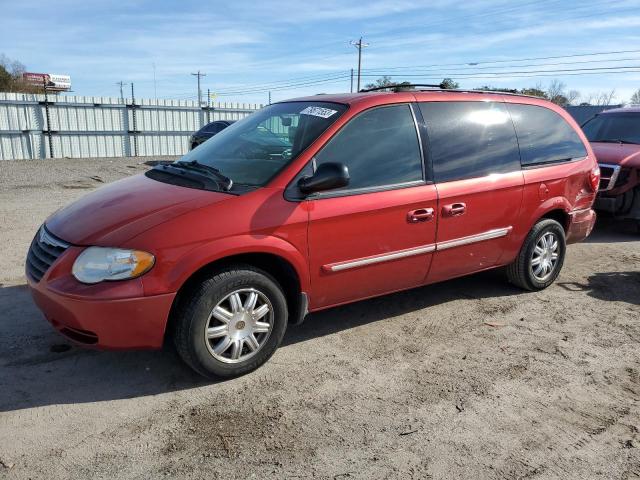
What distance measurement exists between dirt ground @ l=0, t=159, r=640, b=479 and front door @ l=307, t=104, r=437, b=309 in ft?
1.72

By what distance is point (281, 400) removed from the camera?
3291mm

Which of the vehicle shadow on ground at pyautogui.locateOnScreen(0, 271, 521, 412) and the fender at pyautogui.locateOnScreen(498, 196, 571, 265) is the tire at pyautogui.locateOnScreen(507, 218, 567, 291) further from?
the vehicle shadow on ground at pyautogui.locateOnScreen(0, 271, 521, 412)

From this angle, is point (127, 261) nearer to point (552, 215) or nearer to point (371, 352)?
point (371, 352)

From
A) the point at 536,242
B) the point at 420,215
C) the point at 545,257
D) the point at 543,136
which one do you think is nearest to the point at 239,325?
the point at 420,215

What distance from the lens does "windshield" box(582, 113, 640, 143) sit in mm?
8596

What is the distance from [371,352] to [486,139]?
7.04 feet

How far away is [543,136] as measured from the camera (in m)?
5.11

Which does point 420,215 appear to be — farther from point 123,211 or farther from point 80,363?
point 80,363

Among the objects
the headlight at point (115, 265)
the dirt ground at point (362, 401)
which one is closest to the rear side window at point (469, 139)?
the dirt ground at point (362, 401)

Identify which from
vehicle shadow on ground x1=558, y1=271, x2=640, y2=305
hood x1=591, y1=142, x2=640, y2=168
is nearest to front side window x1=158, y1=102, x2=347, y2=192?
vehicle shadow on ground x1=558, y1=271, x2=640, y2=305

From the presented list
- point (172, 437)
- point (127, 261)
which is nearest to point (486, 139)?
point (127, 261)

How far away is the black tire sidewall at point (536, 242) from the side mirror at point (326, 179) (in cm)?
238

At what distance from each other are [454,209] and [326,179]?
1.32 m

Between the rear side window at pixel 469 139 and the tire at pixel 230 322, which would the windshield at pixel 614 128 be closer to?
the rear side window at pixel 469 139
